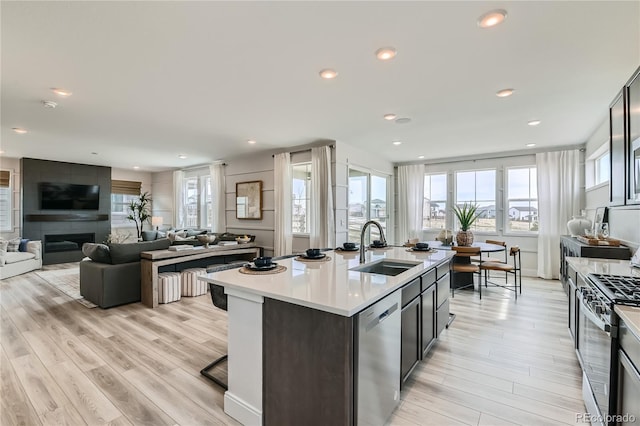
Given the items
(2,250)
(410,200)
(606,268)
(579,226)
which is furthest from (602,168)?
(2,250)

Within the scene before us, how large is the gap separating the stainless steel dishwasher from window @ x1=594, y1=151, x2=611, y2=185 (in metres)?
4.79

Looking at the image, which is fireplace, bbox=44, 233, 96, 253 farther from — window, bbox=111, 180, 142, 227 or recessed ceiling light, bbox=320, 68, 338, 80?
recessed ceiling light, bbox=320, 68, 338, 80

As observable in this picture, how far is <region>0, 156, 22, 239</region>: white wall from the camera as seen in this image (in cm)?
688

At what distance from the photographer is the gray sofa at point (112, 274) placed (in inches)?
154

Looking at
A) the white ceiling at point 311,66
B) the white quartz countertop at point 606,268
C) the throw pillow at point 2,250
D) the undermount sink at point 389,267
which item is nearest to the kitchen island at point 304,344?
the undermount sink at point 389,267

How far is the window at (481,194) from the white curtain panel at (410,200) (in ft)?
2.83

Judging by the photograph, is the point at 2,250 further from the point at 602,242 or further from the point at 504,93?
the point at 602,242

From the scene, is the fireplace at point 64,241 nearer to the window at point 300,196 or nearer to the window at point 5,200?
the window at point 5,200

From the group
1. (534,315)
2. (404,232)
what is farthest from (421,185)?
(534,315)

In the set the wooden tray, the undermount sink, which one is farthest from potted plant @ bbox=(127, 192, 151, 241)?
the wooden tray

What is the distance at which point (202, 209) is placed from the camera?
789 cm

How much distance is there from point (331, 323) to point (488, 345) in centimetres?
232

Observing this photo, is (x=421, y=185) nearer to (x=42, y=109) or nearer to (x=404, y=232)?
(x=404, y=232)

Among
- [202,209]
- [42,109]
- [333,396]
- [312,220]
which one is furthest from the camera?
[202,209]
